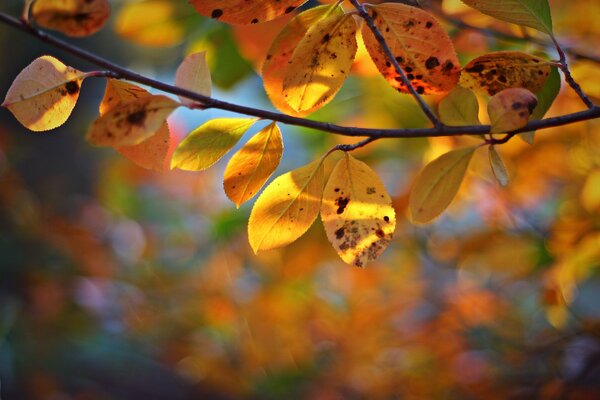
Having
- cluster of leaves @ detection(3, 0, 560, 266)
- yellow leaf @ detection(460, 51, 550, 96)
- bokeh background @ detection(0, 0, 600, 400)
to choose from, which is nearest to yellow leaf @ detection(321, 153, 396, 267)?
cluster of leaves @ detection(3, 0, 560, 266)

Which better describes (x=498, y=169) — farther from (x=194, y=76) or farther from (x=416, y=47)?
(x=194, y=76)

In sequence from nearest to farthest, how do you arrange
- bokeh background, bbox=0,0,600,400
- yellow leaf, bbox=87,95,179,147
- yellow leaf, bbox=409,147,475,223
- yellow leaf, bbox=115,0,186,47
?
yellow leaf, bbox=87,95,179,147 → yellow leaf, bbox=409,147,475,223 → yellow leaf, bbox=115,0,186,47 → bokeh background, bbox=0,0,600,400

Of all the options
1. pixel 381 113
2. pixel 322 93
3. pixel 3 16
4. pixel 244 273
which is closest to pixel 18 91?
pixel 3 16

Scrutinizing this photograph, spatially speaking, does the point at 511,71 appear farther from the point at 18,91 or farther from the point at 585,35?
the point at 585,35

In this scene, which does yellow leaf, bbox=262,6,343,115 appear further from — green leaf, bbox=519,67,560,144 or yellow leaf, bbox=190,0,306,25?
green leaf, bbox=519,67,560,144

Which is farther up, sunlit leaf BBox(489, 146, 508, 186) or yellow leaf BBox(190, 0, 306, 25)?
yellow leaf BBox(190, 0, 306, 25)

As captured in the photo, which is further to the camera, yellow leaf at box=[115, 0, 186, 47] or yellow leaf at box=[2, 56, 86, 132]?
yellow leaf at box=[115, 0, 186, 47]

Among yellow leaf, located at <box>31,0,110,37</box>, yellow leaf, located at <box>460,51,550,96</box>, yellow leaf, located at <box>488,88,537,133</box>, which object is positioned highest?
yellow leaf, located at <box>460,51,550,96</box>
